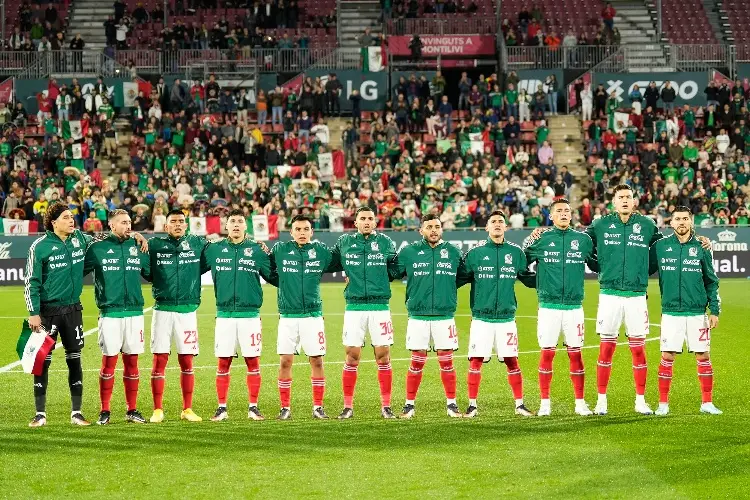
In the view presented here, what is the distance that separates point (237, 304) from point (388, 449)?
2798mm

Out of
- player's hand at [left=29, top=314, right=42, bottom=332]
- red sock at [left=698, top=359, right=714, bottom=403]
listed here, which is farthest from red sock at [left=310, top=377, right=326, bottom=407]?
red sock at [left=698, top=359, right=714, bottom=403]

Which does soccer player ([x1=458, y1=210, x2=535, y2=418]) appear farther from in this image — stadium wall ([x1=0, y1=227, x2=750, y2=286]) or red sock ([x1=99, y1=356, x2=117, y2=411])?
stadium wall ([x1=0, y1=227, x2=750, y2=286])

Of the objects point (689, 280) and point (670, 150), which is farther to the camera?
point (670, 150)

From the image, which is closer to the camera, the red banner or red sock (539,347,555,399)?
red sock (539,347,555,399)

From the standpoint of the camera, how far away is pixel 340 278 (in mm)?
32031

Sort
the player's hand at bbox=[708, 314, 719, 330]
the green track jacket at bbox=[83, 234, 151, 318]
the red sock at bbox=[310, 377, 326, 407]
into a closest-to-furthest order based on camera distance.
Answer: the player's hand at bbox=[708, 314, 719, 330] < the green track jacket at bbox=[83, 234, 151, 318] < the red sock at bbox=[310, 377, 326, 407]

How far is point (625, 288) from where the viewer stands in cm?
1277

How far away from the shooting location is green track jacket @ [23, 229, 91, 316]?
12094 mm

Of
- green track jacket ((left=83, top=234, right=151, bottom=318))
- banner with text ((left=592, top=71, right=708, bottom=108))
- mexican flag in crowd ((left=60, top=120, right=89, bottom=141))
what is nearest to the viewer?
green track jacket ((left=83, top=234, right=151, bottom=318))

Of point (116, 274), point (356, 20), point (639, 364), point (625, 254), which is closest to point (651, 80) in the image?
point (356, 20)

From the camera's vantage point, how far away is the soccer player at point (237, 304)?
1268 cm

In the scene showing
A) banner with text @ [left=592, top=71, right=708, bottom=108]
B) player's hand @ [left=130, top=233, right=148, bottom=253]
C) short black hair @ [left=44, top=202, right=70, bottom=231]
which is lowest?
player's hand @ [left=130, top=233, right=148, bottom=253]

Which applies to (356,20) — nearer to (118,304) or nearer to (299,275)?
(299,275)

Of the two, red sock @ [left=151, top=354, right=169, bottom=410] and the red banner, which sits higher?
the red banner
